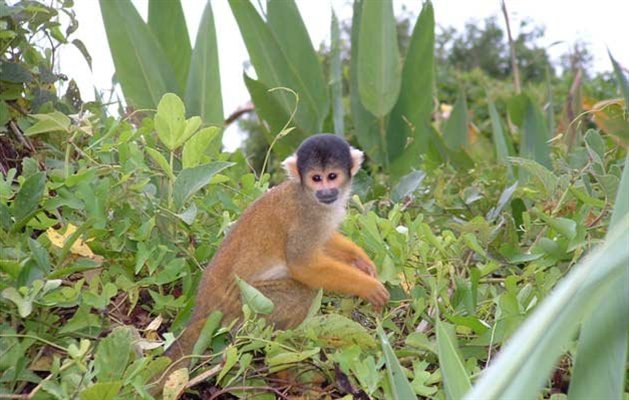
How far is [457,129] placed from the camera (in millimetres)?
6039

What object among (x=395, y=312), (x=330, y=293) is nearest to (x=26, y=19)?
(x=330, y=293)

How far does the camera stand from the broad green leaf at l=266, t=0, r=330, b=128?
5215 millimetres

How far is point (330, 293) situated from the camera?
3223mm

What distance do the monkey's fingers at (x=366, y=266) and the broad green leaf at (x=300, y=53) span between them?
2.03 m

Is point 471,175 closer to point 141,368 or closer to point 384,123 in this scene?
point 384,123

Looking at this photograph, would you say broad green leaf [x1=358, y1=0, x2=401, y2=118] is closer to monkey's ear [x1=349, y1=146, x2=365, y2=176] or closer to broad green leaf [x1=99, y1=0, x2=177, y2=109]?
broad green leaf [x1=99, y1=0, x2=177, y2=109]

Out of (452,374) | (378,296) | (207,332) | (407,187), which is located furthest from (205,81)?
(452,374)

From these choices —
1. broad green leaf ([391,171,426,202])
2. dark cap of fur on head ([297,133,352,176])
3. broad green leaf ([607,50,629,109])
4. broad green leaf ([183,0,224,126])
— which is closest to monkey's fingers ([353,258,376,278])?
dark cap of fur on head ([297,133,352,176])

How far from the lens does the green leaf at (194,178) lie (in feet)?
9.16

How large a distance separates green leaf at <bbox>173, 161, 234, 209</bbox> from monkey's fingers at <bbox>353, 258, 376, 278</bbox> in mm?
692

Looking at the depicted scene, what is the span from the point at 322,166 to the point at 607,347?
1.87 meters

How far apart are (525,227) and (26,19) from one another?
187 centimetres

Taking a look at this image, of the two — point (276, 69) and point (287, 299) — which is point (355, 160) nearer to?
point (287, 299)

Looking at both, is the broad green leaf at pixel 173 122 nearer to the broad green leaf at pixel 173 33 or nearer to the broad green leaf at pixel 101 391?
the broad green leaf at pixel 101 391
